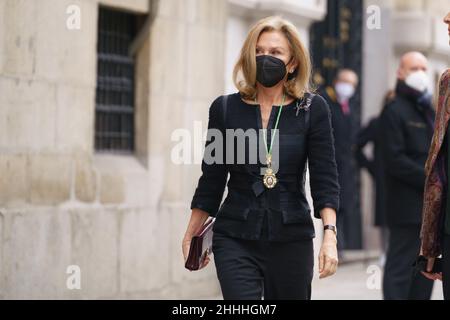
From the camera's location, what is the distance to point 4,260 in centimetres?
815

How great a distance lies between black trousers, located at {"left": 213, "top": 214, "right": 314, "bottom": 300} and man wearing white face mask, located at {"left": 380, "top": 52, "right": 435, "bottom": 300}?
357 centimetres

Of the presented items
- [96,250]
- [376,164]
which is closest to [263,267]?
[96,250]

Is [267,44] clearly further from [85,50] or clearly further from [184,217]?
[184,217]

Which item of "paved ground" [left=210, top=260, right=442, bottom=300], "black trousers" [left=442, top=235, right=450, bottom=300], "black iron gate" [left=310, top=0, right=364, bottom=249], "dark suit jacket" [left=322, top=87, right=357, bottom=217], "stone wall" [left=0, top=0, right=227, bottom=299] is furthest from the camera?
"black iron gate" [left=310, top=0, right=364, bottom=249]

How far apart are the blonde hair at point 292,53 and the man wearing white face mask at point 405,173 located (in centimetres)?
337

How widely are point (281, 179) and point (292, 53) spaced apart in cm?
62

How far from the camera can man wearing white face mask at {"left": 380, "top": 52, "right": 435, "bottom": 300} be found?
29.4ft

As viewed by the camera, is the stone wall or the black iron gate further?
the black iron gate

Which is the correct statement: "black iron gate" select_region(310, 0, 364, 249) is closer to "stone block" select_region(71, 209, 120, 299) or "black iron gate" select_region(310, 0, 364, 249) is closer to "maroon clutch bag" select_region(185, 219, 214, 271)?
"stone block" select_region(71, 209, 120, 299)

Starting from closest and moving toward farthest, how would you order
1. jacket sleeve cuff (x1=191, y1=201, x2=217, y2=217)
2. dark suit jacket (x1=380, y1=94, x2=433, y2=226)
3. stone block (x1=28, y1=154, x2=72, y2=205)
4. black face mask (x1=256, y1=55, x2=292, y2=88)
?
1. black face mask (x1=256, y1=55, x2=292, y2=88)
2. jacket sleeve cuff (x1=191, y1=201, x2=217, y2=217)
3. stone block (x1=28, y1=154, x2=72, y2=205)
4. dark suit jacket (x1=380, y1=94, x2=433, y2=226)

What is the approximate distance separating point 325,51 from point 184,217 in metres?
5.21

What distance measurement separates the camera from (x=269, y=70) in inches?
220

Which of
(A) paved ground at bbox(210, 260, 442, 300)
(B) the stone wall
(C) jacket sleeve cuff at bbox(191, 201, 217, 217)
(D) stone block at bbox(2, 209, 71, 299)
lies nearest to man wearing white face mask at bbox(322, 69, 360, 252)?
(A) paved ground at bbox(210, 260, 442, 300)
